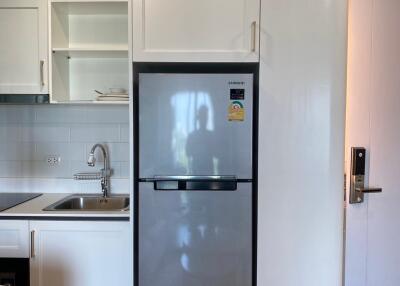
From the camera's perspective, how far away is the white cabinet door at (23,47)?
192cm

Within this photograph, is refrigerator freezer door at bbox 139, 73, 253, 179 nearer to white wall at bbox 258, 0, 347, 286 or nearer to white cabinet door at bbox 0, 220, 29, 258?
white wall at bbox 258, 0, 347, 286

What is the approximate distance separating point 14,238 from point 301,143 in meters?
1.55

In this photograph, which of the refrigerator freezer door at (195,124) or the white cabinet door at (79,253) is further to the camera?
the white cabinet door at (79,253)

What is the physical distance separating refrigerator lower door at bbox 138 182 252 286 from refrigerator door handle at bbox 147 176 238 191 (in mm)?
22

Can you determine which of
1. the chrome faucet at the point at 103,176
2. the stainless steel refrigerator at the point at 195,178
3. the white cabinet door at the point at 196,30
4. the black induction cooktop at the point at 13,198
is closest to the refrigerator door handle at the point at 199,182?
the stainless steel refrigerator at the point at 195,178

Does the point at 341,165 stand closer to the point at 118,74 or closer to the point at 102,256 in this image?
the point at 102,256

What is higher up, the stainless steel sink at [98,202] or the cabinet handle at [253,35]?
the cabinet handle at [253,35]

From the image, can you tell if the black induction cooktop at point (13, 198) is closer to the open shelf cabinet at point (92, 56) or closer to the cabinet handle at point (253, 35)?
the open shelf cabinet at point (92, 56)

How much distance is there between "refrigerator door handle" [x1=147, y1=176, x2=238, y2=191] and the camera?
5.27ft

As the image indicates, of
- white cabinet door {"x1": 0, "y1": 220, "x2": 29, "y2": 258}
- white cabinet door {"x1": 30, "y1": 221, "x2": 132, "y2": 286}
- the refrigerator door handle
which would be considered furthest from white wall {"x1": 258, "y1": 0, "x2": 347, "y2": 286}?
white cabinet door {"x1": 0, "y1": 220, "x2": 29, "y2": 258}

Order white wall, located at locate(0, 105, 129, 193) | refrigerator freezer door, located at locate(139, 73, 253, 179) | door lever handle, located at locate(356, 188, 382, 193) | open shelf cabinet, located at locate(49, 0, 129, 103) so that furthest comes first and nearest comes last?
white wall, located at locate(0, 105, 129, 193)
open shelf cabinet, located at locate(49, 0, 129, 103)
door lever handle, located at locate(356, 188, 382, 193)
refrigerator freezer door, located at locate(139, 73, 253, 179)

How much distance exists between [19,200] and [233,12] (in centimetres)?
165

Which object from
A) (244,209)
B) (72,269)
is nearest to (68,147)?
(72,269)

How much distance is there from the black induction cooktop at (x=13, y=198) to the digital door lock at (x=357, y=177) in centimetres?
191
